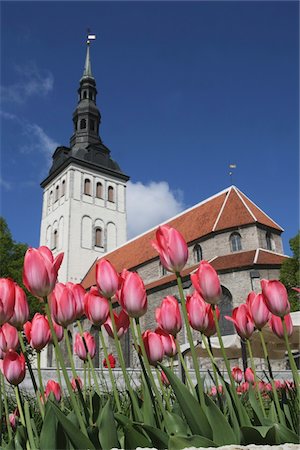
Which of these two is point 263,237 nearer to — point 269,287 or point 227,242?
point 227,242

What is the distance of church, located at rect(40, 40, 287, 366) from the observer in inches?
873

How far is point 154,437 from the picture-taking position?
55.1 inches

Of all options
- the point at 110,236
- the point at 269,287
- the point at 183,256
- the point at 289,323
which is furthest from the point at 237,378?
the point at 110,236

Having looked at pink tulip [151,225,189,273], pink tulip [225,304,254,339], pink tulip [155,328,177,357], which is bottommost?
pink tulip [155,328,177,357]

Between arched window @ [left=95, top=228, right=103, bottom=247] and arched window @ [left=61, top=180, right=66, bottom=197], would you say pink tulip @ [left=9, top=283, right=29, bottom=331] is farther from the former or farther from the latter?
arched window @ [left=61, top=180, right=66, bottom=197]

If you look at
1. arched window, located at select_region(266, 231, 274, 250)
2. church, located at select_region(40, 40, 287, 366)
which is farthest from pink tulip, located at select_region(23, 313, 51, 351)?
arched window, located at select_region(266, 231, 274, 250)

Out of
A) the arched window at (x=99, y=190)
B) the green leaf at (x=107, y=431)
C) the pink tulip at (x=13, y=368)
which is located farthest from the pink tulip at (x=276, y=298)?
the arched window at (x=99, y=190)

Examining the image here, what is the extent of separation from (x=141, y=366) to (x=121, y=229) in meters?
40.1

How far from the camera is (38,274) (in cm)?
156

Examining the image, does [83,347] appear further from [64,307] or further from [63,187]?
[63,187]

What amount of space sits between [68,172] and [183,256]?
130ft

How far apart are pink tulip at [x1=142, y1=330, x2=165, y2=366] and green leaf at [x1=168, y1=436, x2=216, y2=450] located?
0.66 metres

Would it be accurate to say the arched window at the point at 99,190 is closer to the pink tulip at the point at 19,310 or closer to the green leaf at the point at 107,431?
the pink tulip at the point at 19,310

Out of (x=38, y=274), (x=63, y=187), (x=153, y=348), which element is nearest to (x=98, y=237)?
(x=63, y=187)
